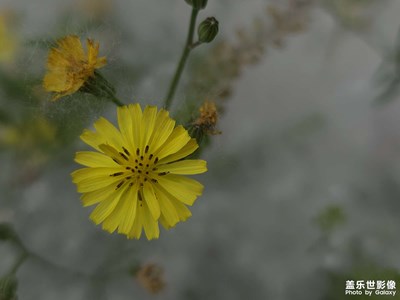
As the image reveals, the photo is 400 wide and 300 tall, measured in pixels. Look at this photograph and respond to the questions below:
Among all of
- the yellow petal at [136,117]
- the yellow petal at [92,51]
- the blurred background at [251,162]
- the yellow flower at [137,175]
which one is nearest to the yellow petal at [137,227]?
the yellow flower at [137,175]

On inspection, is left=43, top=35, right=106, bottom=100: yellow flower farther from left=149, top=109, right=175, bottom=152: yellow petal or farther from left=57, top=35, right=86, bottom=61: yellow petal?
left=149, top=109, right=175, bottom=152: yellow petal

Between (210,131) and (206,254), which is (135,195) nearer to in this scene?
(210,131)

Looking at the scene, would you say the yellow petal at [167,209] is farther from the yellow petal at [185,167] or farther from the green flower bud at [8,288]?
the green flower bud at [8,288]

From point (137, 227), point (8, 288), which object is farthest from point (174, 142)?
point (8, 288)

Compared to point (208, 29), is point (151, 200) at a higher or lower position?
lower

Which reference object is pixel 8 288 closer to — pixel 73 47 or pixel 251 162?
pixel 73 47
